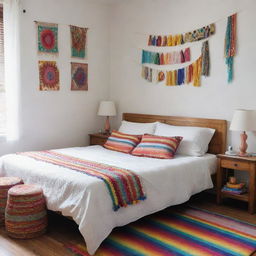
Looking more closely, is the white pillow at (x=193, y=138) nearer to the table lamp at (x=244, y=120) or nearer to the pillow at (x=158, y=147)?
the pillow at (x=158, y=147)

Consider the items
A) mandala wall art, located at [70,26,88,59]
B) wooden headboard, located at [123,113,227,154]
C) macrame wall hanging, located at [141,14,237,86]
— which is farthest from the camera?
mandala wall art, located at [70,26,88,59]

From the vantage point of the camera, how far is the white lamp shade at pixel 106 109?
198 inches

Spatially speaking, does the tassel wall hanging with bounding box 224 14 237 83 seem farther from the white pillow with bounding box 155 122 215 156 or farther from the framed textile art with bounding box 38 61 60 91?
the framed textile art with bounding box 38 61 60 91

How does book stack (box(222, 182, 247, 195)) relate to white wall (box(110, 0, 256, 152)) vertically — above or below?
below

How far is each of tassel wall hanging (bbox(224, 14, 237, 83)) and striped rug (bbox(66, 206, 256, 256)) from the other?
5.43 feet

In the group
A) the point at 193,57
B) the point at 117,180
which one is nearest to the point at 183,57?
the point at 193,57

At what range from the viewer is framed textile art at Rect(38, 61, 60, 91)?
181 inches

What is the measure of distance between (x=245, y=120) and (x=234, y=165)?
1.63 feet

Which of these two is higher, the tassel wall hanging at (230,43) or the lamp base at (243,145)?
the tassel wall hanging at (230,43)

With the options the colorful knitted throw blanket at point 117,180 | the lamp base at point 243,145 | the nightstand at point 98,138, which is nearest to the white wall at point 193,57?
the lamp base at point 243,145

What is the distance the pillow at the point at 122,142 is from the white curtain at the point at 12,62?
1.22 m

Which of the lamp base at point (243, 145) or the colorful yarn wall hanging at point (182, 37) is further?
the colorful yarn wall hanging at point (182, 37)

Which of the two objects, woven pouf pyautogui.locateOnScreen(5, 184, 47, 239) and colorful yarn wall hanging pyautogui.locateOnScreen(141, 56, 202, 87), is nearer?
woven pouf pyautogui.locateOnScreen(5, 184, 47, 239)

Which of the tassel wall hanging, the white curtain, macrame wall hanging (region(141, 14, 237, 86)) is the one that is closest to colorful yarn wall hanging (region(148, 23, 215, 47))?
macrame wall hanging (region(141, 14, 237, 86))
